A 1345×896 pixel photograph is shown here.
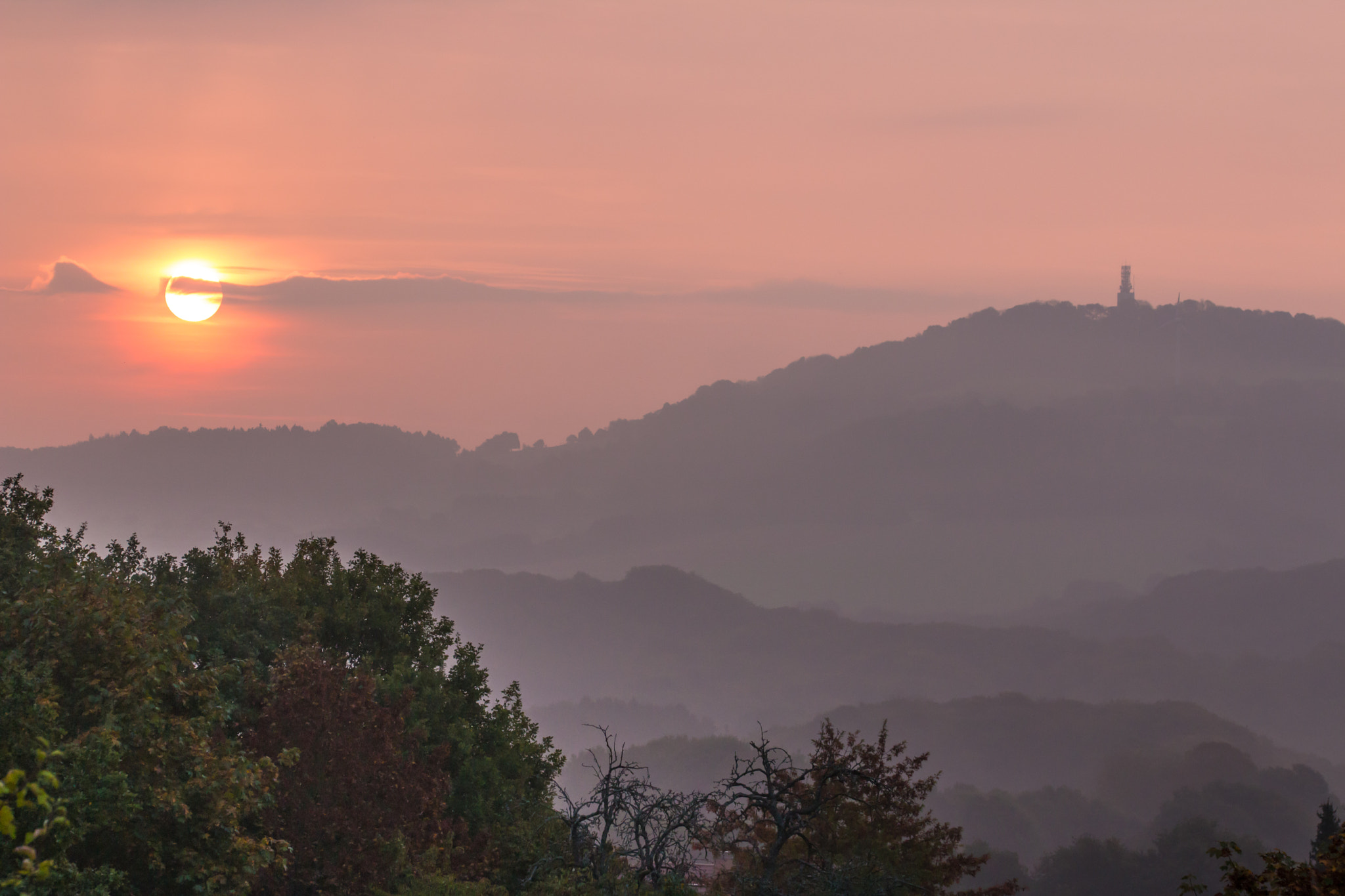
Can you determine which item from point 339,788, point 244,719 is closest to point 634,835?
point 339,788

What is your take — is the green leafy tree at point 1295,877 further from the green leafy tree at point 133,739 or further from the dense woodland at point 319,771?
the green leafy tree at point 133,739

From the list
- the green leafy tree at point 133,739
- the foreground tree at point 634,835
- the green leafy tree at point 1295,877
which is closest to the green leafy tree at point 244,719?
the green leafy tree at point 133,739

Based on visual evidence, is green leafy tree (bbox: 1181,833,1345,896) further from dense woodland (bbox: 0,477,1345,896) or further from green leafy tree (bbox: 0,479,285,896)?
green leafy tree (bbox: 0,479,285,896)

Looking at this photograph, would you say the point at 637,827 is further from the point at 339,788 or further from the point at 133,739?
the point at 339,788

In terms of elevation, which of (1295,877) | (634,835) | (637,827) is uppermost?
(1295,877)

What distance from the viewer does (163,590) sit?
114 feet

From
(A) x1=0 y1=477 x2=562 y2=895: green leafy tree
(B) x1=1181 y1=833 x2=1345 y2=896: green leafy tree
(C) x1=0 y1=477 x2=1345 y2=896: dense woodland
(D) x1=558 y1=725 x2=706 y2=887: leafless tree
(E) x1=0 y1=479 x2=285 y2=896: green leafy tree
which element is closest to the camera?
(B) x1=1181 y1=833 x2=1345 y2=896: green leafy tree

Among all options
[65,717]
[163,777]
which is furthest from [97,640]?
[163,777]

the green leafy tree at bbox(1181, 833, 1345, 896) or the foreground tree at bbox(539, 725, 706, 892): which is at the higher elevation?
the green leafy tree at bbox(1181, 833, 1345, 896)

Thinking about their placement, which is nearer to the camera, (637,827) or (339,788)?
(637,827)

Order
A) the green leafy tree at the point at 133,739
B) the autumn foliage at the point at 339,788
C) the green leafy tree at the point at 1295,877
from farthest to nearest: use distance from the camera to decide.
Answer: the autumn foliage at the point at 339,788
the green leafy tree at the point at 133,739
the green leafy tree at the point at 1295,877

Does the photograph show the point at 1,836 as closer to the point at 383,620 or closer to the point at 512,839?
the point at 512,839

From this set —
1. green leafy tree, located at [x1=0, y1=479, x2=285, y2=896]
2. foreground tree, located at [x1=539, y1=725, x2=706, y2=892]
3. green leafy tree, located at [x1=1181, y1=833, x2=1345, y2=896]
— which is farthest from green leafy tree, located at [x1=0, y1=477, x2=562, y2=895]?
green leafy tree, located at [x1=1181, y1=833, x2=1345, y2=896]

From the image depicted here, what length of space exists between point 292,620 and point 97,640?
17159mm
